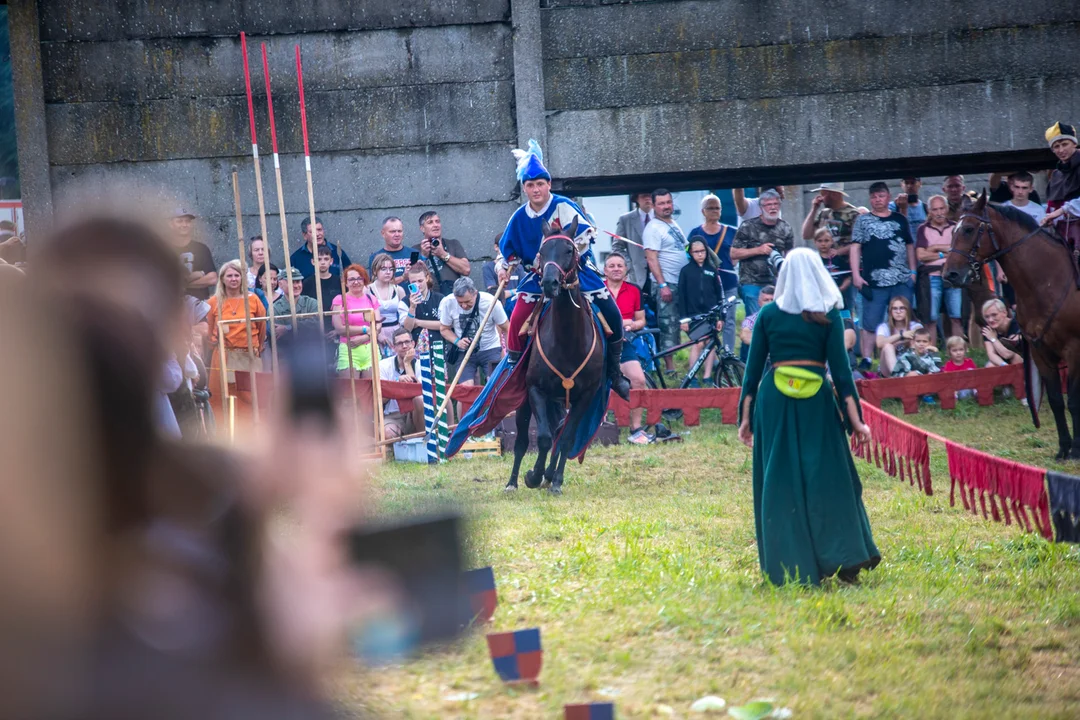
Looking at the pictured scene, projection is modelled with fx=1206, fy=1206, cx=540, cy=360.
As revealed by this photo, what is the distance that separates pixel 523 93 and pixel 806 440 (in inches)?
333

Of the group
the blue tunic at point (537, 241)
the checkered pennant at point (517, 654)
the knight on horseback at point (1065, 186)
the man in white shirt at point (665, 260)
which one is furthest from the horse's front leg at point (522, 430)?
the checkered pennant at point (517, 654)

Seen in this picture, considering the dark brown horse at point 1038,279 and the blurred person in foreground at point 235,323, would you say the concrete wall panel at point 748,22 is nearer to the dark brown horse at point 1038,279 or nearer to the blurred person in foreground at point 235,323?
the dark brown horse at point 1038,279

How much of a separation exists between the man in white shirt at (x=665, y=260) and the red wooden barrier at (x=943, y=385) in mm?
2280

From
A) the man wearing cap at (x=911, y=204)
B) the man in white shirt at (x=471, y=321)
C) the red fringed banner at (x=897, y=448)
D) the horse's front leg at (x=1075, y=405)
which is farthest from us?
the man wearing cap at (x=911, y=204)

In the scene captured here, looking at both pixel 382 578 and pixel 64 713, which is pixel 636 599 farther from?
pixel 64 713

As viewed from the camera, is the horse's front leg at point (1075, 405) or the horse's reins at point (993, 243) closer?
the horse's front leg at point (1075, 405)

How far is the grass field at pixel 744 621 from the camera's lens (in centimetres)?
470

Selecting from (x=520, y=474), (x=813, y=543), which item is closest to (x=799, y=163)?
(x=520, y=474)

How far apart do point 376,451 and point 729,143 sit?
18.3 feet

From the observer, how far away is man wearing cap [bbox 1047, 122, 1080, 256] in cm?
1127

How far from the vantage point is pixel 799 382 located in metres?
6.56

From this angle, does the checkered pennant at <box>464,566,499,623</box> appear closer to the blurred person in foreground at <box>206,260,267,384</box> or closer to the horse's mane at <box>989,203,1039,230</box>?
the blurred person in foreground at <box>206,260,267,384</box>

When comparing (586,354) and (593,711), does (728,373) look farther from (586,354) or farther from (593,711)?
(593,711)

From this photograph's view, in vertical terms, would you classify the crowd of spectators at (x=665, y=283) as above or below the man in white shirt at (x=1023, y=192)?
below
